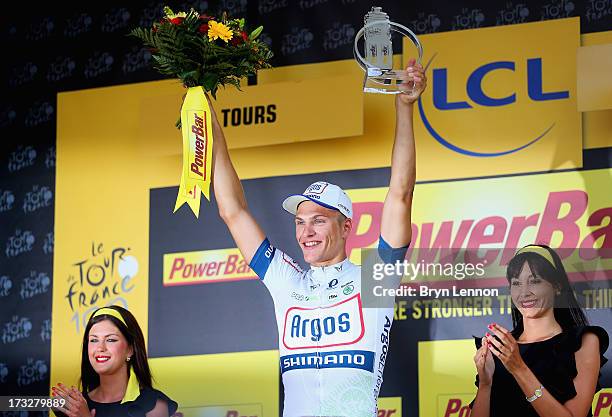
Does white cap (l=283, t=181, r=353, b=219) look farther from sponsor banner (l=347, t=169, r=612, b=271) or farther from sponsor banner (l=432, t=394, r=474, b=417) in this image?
sponsor banner (l=432, t=394, r=474, b=417)

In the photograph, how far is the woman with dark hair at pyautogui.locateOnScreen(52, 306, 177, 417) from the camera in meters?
6.23

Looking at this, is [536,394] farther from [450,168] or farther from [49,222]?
[49,222]

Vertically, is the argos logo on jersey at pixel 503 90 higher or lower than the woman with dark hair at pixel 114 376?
higher

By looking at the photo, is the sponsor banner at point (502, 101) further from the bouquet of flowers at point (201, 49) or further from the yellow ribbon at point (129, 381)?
the yellow ribbon at point (129, 381)

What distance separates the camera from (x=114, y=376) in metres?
6.31

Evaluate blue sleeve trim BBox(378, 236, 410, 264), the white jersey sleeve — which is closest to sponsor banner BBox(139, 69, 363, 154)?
the white jersey sleeve

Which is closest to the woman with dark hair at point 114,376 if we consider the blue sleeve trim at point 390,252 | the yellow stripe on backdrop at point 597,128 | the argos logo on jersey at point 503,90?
the blue sleeve trim at point 390,252

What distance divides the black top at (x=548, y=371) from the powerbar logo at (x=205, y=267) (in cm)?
148

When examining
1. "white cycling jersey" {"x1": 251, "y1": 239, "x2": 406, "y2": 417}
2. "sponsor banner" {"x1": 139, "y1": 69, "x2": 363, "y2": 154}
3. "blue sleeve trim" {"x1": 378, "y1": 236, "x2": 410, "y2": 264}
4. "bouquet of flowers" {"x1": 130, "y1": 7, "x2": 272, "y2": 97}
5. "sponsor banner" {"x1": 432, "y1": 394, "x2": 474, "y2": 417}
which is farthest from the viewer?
"sponsor banner" {"x1": 139, "y1": 69, "x2": 363, "y2": 154}

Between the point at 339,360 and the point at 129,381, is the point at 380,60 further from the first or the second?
the point at 129,381

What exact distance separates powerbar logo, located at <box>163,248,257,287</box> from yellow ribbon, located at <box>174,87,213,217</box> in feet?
3.41

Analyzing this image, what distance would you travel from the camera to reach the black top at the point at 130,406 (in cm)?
620

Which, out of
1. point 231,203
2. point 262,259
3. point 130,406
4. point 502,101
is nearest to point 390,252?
point 262,259

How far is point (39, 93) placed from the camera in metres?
7.34
